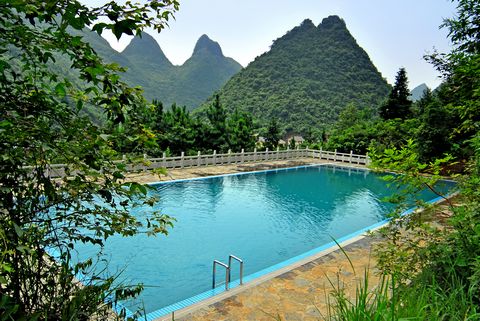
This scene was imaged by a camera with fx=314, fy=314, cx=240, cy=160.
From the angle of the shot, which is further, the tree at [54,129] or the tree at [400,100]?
the tree at [400,100]

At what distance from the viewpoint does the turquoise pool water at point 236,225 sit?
688 centimetres

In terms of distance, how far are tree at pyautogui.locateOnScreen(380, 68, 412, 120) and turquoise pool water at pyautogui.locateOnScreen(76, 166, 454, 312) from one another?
42.9ft

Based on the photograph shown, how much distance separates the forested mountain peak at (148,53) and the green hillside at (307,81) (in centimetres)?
4033

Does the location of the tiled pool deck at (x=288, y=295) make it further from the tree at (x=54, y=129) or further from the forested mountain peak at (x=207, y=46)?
the forested mountain peak at (x=207, y=46)

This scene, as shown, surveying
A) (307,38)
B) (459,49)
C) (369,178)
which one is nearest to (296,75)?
(307,38)

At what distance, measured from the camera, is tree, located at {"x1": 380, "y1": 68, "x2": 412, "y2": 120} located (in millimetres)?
27734

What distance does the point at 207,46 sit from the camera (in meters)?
112

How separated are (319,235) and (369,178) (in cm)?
1073

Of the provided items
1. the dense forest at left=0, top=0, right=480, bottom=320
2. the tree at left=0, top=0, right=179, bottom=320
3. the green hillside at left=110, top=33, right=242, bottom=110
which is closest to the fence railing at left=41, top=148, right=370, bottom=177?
the dense forest at left=0, top=0, right=480, bottom=320

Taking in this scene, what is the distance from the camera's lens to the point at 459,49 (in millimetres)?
6969

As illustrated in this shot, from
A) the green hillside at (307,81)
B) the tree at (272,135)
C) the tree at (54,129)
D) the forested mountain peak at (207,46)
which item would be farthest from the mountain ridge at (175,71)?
the tree at (54,129)

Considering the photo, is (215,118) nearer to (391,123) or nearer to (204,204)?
(204,204)

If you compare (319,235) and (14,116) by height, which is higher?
(14,116)

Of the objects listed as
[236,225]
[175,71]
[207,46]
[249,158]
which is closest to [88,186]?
[236,225]
